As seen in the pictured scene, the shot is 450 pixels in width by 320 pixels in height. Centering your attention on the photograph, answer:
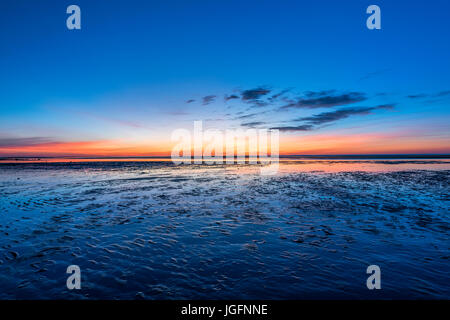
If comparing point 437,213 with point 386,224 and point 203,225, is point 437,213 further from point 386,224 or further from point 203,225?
point 203,225

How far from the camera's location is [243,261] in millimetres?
6340

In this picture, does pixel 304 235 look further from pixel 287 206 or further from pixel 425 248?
pixel 287 206

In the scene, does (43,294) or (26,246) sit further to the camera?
(26,246)

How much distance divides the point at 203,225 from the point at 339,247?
4982mm

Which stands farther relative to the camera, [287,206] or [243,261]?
[287,206]

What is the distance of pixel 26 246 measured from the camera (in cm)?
744

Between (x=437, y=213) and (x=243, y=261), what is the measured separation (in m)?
10.7
